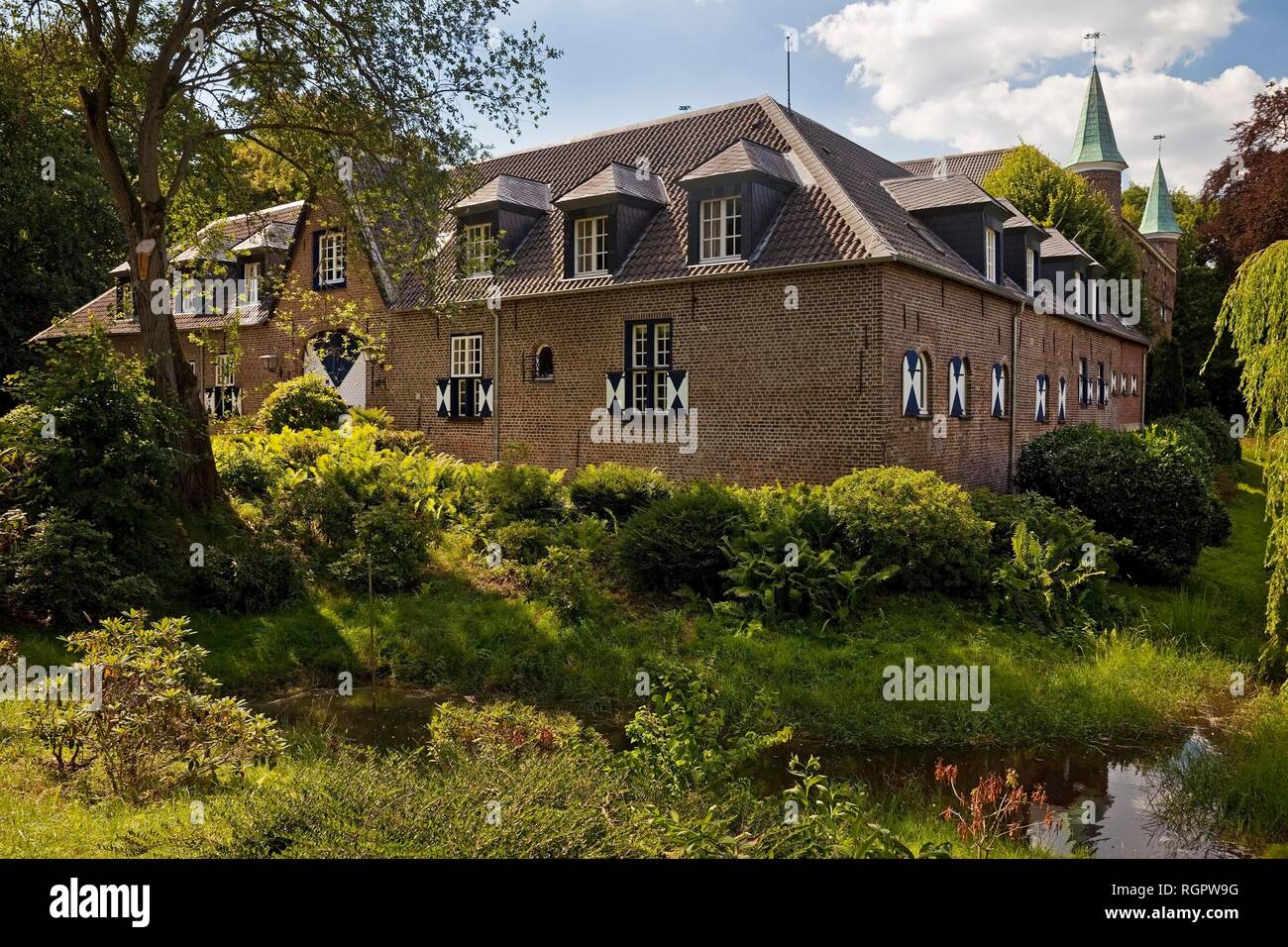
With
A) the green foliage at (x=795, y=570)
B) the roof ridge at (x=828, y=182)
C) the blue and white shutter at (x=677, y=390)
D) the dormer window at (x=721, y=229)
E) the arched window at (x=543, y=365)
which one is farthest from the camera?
the arched window at (x=543, y=365)

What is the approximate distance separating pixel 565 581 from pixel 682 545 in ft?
5.08

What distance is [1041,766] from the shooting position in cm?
829

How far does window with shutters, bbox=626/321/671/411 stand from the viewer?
54.6ft

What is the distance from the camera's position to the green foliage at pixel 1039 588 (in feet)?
38.2

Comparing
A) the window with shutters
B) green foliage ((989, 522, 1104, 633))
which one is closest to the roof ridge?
the window with shutters

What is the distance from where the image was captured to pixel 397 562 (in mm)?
11961

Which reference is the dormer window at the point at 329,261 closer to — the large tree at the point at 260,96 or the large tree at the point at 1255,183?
the large tree at the point at 260,96

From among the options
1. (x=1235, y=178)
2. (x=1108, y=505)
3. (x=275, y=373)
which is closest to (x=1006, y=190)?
(x=1235, y=178)

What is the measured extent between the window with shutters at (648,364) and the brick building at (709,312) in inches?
1.7

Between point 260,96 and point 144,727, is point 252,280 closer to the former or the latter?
point 260,96

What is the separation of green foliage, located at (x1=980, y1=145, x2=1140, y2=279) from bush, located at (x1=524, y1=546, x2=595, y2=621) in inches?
882

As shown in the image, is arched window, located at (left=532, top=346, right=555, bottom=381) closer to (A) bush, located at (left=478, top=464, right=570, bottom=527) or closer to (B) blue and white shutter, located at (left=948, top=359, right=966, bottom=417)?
(A) bush, located at (left=478, top=464, right=570, bottom=527)

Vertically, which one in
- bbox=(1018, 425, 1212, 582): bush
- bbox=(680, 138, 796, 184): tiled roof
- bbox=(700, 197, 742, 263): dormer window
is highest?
bbox=(680, 138, 796, 184): tiled roof

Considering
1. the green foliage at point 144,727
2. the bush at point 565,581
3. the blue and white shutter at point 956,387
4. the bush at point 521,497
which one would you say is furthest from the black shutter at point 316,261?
the green foliage at point 144,727
